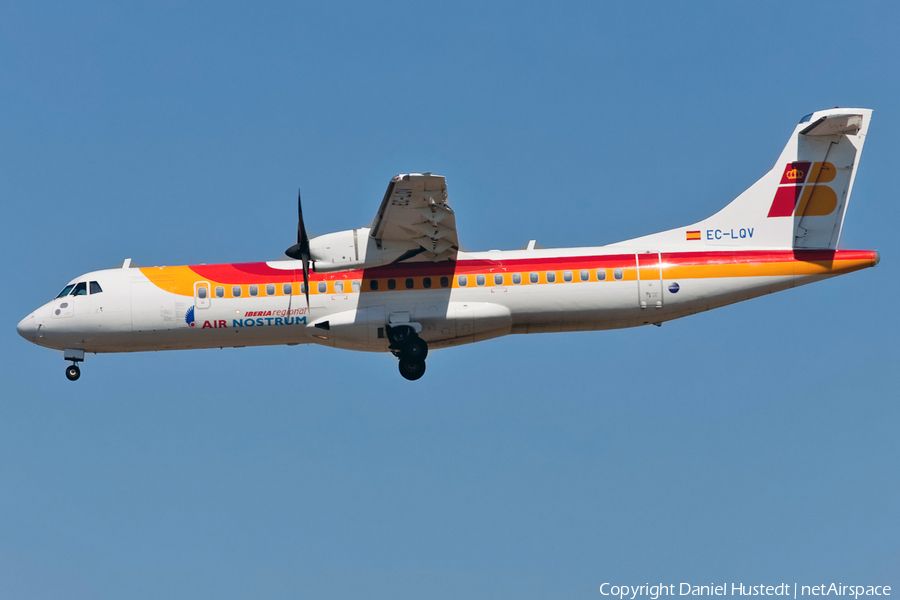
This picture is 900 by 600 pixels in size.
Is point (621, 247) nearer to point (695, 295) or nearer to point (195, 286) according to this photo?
Answer: point (695, 295)

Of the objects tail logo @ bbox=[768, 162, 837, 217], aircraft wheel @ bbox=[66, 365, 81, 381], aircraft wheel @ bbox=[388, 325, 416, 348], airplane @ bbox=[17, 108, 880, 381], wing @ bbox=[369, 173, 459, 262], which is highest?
tail logo @ bbox=[768, 162, 837, 217]

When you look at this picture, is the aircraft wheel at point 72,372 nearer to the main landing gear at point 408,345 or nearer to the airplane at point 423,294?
the airplane at point 423,294

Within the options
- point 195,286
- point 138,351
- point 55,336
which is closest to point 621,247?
point 195,286

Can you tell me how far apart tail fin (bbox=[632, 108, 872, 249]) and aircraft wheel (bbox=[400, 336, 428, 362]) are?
5.82 meters

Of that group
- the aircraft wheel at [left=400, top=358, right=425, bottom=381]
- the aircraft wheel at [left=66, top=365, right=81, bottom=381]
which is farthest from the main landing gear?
the aircraft wheel at [left=66, top=365, right=81, bottom=381]

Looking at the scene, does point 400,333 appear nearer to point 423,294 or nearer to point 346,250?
point 423,294

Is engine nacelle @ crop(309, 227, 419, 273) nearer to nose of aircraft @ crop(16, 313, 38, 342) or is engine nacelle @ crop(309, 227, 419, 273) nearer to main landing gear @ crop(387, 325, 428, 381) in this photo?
main landing gear @ crop(387, 325, 428, 381)

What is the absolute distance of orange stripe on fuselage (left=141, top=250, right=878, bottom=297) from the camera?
850 inches

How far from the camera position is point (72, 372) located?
73.7 feet

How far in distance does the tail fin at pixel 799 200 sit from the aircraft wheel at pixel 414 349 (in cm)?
582

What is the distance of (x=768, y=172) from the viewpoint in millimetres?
23047

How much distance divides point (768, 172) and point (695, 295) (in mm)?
3835

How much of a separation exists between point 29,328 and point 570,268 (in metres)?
12.3

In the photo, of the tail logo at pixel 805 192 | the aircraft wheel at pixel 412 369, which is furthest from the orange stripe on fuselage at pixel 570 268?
the aircraft wheel at pixel 412 369
